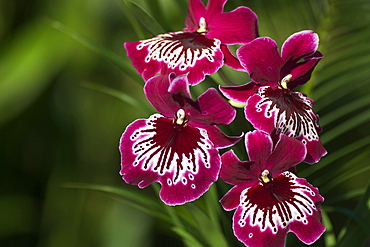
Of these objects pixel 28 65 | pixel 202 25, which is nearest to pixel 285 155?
pixel 202 25

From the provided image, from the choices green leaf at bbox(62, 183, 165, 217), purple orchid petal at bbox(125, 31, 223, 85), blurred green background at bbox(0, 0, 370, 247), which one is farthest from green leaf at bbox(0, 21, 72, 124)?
purple orchid petal at bbox(125, 31, 223, 85)

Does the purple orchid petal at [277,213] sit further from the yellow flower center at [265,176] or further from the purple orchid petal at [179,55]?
the purple orchid petal at [179,55]

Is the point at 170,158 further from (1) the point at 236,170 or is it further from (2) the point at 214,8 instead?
(2) the point at 214,8

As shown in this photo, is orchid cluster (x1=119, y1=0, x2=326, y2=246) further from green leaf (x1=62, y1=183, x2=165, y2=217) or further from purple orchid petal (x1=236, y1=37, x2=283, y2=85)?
green leaf (x1=62, y1=183, x2=165, y2=217)

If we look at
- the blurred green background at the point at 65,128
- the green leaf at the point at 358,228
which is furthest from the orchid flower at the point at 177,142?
the blurred green background at the point at 65,128

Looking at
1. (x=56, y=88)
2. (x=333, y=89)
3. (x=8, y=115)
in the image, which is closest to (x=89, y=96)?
(x=56, y=88)
